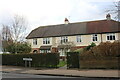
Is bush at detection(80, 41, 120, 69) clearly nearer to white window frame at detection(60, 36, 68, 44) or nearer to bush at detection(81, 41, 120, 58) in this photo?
bush at detection(81, 41, 120, 58)

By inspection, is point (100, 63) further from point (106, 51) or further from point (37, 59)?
point (37, 59)

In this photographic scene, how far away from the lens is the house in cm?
3766

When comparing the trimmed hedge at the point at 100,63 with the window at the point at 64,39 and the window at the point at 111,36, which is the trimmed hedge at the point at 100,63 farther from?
the window at the point at 64,39

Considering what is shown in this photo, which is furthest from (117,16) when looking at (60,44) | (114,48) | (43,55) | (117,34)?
(60,44)

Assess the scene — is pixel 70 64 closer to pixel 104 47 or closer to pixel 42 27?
pixel 104 47

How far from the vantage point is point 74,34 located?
1585 inches

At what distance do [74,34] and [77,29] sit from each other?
1988mm

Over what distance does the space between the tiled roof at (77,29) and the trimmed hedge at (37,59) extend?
15.9 meters

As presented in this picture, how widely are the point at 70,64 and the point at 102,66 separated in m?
3.81

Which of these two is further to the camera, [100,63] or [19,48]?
[19,48]

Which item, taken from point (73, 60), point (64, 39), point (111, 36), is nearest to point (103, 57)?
point (73, 60)

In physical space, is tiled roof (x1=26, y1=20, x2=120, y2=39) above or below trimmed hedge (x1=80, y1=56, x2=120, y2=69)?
above

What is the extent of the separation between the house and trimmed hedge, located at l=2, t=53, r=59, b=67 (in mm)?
14530

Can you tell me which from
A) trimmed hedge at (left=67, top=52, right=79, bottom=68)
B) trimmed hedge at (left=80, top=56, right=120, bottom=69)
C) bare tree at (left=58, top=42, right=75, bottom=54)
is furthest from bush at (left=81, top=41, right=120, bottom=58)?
bare tree at (left=58, top=42, right=75, bottom=54)
